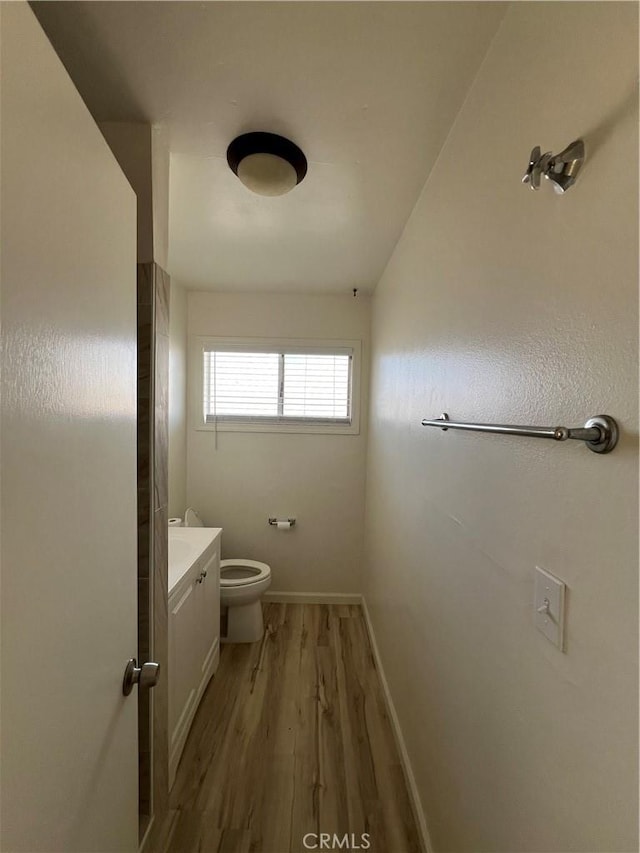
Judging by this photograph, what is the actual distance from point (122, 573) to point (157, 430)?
21.8 inches


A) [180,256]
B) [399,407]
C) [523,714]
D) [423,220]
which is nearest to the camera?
[523,714]

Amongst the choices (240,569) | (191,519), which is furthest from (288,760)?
(191,519)

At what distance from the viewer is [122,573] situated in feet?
2.81

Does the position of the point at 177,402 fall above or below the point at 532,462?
above

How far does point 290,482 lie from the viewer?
3.07 m

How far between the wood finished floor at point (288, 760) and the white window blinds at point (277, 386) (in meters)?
1.68

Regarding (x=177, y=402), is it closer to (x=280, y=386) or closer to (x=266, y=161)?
(x=280, y=386)

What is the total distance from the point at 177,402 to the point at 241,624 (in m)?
1.64

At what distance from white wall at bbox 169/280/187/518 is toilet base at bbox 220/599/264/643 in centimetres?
84

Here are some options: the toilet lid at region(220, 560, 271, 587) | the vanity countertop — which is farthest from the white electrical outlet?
the toilet lid at region(220, 560, 271, 587)

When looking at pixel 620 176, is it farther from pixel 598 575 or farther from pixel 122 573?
pixel 122 573

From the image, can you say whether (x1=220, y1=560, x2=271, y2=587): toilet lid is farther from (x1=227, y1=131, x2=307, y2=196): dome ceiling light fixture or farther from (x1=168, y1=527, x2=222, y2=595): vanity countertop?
(x1=227, y1=131, x2=307, y2=196): dome ceiling light fixture

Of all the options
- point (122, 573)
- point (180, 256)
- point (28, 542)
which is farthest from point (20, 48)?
point (180, 256)

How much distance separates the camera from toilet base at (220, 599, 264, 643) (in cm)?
250
